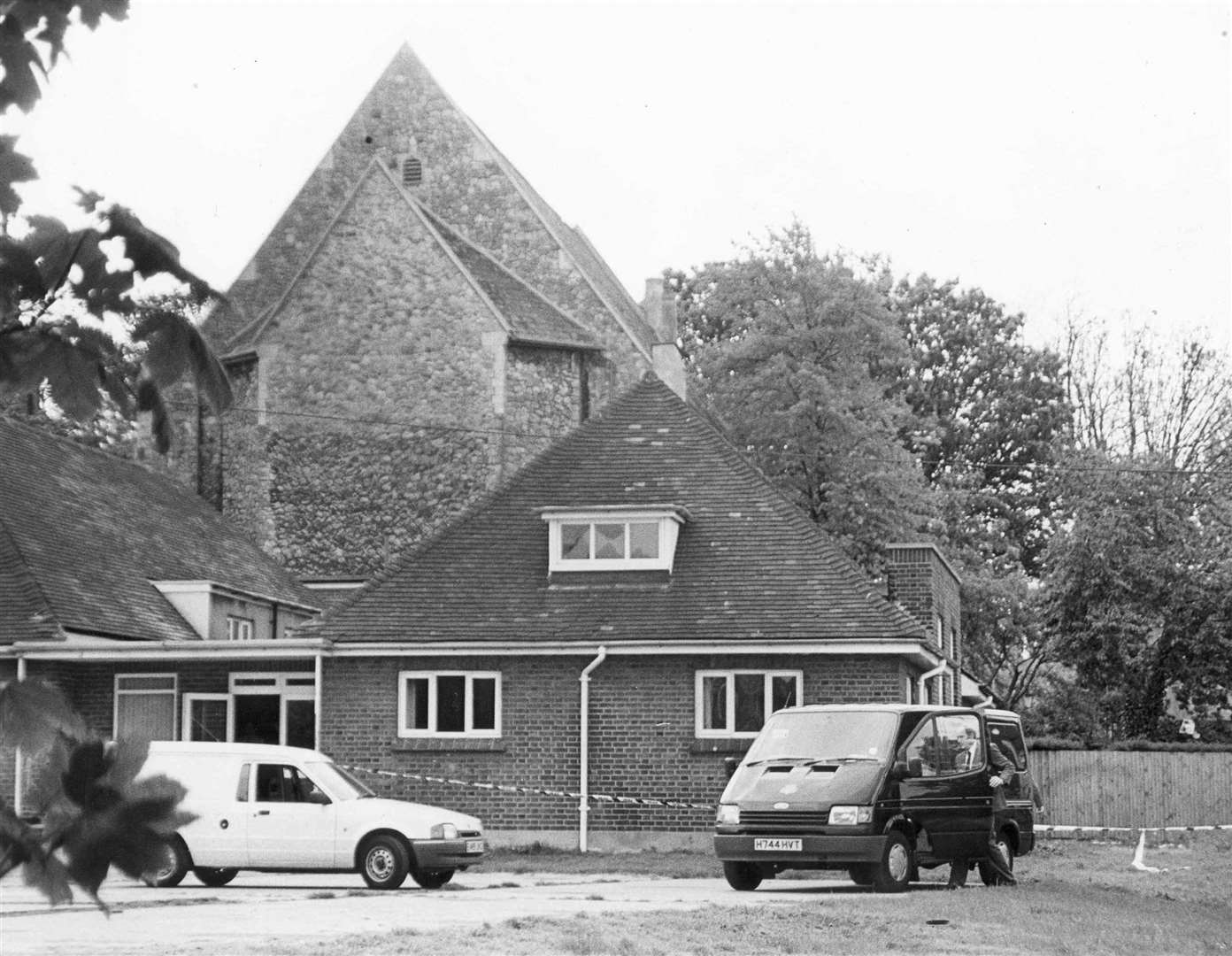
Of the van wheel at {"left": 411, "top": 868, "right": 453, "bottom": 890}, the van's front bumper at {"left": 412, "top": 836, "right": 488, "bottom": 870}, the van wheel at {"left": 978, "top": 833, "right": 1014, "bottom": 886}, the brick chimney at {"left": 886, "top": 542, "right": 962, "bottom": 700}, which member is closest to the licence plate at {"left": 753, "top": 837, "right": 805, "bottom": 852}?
the van wheel at {"left": 978, "top": 833, "right": 1014, "bottom": 886}

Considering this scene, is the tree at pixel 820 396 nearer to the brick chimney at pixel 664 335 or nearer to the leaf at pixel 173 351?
the brick chimney at pixel 664 335

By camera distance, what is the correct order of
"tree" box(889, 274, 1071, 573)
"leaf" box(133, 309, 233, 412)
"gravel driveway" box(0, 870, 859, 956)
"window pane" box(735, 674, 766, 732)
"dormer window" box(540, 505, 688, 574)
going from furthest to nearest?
"tree" box(889, 274, 1071, 573) < "dormer window" box(540, 505, 688, 574) < "window pane" box(735, 674, 766, 732) < "gravel driveway" box(0, 870, 859, 956) < "leaf" box(133, 309, 233, 412)

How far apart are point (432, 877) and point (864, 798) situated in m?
4.85

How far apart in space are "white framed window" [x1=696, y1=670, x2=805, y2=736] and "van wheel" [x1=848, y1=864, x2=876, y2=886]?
865 centimetres

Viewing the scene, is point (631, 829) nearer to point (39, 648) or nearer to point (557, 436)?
point (39, 648)

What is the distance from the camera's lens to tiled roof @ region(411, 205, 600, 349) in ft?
147

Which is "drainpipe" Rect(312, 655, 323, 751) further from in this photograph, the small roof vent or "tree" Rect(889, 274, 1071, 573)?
"tree" Rect(889, 274, 1071, 573)

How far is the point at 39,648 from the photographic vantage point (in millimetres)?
29094

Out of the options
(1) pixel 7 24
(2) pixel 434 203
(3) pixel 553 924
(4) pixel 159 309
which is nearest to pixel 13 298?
(4) pixel 159 309

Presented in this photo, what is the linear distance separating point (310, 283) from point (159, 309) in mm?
42491

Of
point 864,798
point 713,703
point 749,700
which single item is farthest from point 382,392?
point 864,798

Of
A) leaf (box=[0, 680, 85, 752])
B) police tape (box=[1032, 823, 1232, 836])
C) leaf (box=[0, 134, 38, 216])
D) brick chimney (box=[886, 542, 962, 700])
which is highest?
brick chimney (box=[886, 542, 962, 700])

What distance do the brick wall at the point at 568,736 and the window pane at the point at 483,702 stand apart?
0.21m

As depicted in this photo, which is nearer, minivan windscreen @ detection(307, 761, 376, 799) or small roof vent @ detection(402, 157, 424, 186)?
minivan windscreen @ detection(307, 761, 376, 799)
